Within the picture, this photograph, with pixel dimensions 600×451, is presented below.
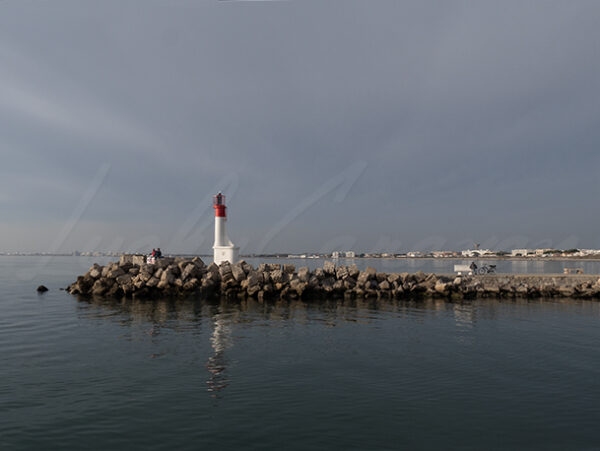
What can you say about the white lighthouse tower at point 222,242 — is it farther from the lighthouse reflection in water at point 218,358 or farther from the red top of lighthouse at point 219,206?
the lighthouse reflection in water at point 218,358

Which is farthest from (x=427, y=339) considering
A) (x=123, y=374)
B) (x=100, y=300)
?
(x=100, y=300)

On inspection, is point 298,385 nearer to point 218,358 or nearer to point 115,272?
point 218,358

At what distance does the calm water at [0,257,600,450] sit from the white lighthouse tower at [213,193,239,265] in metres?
19.8

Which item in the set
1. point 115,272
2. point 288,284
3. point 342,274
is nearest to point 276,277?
point 288,284

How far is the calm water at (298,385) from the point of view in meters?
7.24

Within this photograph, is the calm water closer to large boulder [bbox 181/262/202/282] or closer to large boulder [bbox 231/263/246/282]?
large boulder [bbox 231/263/246/282]

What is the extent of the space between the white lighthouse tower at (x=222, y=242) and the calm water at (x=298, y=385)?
19.8m

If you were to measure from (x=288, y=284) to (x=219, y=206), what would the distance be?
45.7 feet

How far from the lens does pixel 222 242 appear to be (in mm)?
39188

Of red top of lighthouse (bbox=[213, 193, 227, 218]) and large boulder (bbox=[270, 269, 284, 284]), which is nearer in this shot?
large boulder (bbox=[270, 269, 284, 284])

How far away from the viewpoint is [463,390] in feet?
31.2

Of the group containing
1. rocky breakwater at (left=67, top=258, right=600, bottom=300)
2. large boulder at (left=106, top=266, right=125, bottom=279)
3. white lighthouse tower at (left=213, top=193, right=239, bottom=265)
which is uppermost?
white lighthouse tower at (left=213, top=193, right=239, bottom=265)

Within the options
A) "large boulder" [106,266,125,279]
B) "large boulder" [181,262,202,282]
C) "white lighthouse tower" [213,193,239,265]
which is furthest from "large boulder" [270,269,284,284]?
"large boulder" [106,266,125,279]

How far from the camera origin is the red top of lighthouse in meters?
39.3
